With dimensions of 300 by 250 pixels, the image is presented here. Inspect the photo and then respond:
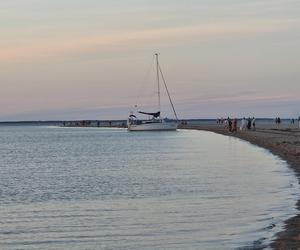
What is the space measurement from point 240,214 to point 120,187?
997cm

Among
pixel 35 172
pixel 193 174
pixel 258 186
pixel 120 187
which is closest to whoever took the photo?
pixel 258 186

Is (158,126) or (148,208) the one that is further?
(158,126)

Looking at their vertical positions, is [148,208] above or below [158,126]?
below

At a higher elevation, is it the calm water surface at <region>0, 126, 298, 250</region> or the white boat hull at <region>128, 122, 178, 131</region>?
the white boat hull at <region>128, 122, 178, 131</region>

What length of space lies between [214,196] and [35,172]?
17.5 metres

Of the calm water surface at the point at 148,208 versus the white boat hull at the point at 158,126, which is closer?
the calm water surface at the point at 148,208

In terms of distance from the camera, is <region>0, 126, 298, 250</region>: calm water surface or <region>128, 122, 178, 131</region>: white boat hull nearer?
<region>0, 126, 298, 250</region>: calm water surface

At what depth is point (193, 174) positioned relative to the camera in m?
33.2

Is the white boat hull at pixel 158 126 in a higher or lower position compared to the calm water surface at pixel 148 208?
higher

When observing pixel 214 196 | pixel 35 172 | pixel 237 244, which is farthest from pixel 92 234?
pixel 35 172

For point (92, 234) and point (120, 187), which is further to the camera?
point (120, 187)

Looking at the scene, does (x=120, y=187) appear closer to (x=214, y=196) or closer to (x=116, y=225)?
(x=214, y=196)

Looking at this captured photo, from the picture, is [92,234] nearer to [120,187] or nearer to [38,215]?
[38,215]

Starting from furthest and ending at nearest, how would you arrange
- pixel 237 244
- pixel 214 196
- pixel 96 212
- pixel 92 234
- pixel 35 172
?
pixel 35 172, pixel 214 196, pixel 96 212, pixel 92 234, pixel 237 244
